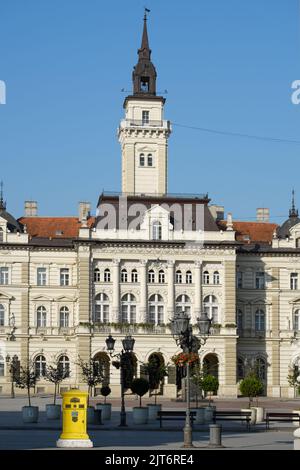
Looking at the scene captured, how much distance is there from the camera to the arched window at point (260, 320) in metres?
83.2

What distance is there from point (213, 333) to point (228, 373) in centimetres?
308

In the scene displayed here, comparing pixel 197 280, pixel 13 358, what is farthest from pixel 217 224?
pixel 13 358

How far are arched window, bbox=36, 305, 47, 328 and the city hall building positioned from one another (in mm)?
74

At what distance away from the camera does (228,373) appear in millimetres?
79562

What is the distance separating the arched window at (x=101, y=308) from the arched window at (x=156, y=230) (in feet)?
18.7

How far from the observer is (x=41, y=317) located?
3211 inches

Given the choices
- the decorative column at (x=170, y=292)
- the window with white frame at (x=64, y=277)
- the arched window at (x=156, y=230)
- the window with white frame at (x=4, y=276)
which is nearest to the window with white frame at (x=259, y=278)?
the decorative column at (x=170, y=292)

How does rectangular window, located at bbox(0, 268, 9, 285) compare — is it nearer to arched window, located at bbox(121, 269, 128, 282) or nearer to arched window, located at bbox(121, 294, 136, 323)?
arched window, located at bbox(121, 269, 128, 282)

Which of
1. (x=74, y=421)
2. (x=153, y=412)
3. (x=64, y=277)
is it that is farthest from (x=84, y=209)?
(x=74, y=421)

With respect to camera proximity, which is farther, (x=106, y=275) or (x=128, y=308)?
(x=128, y=308)

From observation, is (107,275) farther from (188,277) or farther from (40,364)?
(40,364)

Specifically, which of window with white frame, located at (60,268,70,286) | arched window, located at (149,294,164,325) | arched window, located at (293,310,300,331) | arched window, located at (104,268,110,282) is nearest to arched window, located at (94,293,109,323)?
arched window, located at (104,268,110,282)

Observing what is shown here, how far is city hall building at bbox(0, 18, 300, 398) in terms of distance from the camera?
7919 centimetres

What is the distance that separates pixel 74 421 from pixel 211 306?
48987 millimetres
